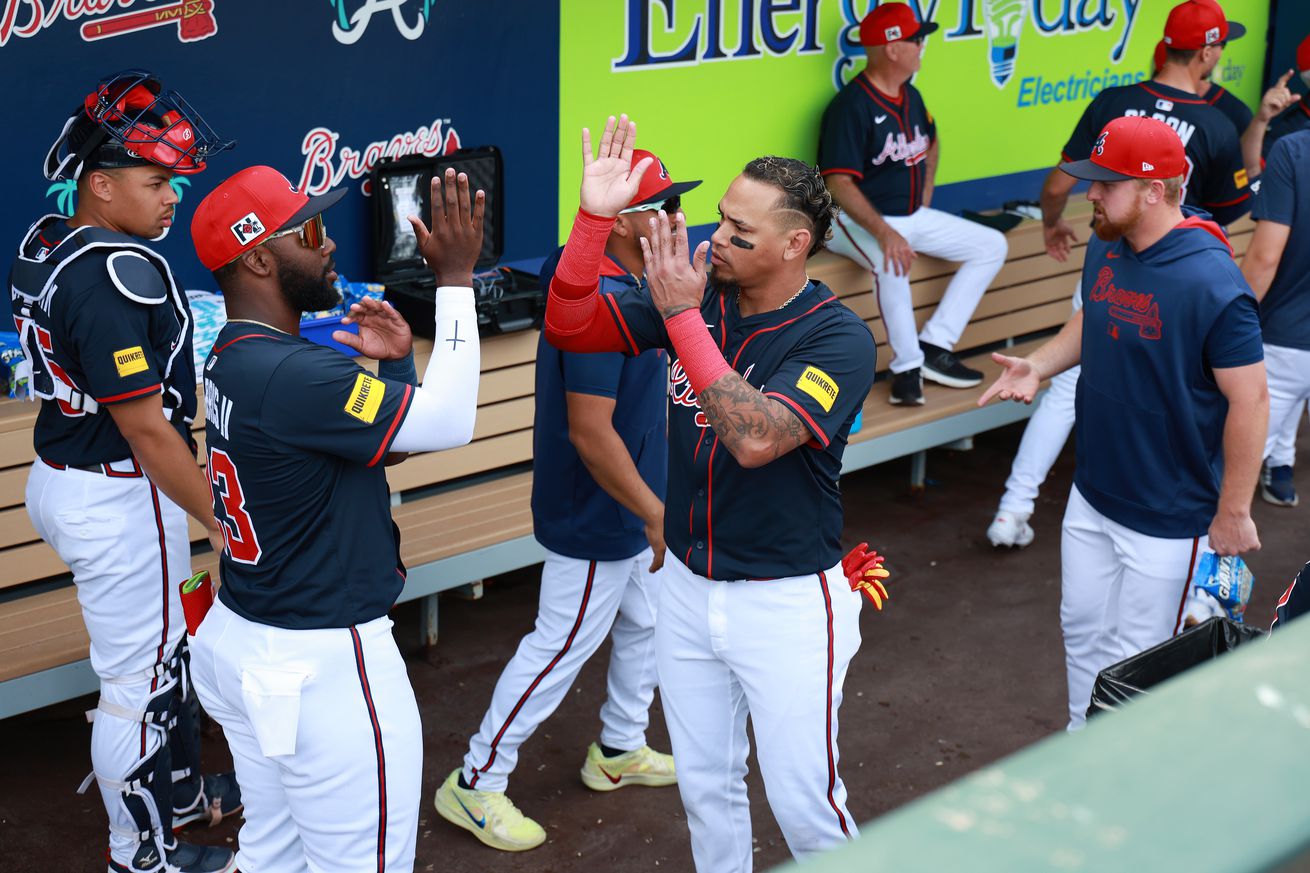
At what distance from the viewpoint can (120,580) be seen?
10.1 ft

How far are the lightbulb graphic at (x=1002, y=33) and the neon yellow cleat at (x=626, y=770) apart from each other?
4494 mm

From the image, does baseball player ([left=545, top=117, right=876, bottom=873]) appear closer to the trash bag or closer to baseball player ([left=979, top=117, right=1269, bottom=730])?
the trash bag

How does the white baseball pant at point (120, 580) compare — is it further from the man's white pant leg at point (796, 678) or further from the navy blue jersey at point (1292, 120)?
the navy blue jersey at point (1292, 120)

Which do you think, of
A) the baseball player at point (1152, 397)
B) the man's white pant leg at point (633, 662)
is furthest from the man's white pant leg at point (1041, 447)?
the man's white pant leg at point (633, 662)

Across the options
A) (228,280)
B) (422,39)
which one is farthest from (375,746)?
(422,39)

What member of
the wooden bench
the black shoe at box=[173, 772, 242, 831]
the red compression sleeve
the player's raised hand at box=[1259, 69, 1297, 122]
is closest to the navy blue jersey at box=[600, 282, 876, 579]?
the red compression sleeve

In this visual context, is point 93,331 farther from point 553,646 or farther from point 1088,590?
point 1088,590

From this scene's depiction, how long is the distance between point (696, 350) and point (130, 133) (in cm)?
142

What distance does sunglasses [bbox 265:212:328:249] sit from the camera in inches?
93.7

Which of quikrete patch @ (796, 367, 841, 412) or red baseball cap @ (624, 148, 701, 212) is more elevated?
red baseball cap @ (624, 148, 701, 212)

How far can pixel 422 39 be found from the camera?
4852 mm

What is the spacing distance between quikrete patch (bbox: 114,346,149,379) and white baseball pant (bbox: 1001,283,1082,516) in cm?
367

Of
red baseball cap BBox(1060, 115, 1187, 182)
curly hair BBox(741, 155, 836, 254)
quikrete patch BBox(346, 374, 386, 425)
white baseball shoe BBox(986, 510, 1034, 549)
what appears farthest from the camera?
white baseball shoe BBox(986, 510, 1034, 549)

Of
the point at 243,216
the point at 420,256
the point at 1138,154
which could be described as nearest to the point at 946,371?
the point at 420,256
